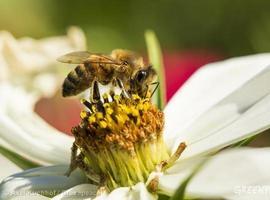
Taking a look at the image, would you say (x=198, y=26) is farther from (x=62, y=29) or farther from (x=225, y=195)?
(x=225, y=195)

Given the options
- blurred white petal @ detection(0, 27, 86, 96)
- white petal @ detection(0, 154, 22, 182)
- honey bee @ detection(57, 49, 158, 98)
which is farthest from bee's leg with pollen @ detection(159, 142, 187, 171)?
blurred white petal @ detection(0, 27, 86, 96)

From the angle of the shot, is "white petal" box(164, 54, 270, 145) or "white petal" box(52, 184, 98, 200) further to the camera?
"white petal" box(164, 54, 270, 145)

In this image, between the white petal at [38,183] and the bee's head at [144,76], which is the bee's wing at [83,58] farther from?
the white petal at [38,183]

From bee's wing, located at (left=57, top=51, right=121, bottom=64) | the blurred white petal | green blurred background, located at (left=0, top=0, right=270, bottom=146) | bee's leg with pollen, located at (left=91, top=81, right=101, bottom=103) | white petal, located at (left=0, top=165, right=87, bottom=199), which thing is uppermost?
green blurred background, located at (left=0, top=0, right=270, bottom=146)

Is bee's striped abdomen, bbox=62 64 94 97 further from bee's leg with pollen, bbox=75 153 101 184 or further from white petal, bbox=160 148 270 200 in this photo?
white petal, bbox=160 148 270 200

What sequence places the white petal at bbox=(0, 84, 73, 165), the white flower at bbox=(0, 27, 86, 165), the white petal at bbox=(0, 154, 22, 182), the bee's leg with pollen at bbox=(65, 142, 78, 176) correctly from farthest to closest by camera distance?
the white flower at bbox=(0, 27, 86, 165), the white petal at bbox=(0, 154, 22, 182), the white petal at bbox=(0, 84, 73, 165), the bee's leg with pollen at bbox=(65, 142, 78, 176)

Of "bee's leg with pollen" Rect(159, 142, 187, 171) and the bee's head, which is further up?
the bee's head

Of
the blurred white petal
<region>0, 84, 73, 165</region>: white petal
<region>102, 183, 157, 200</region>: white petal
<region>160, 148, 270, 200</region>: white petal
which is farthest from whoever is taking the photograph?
the blurred white petal

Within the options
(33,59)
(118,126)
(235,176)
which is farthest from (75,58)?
(33,59)
